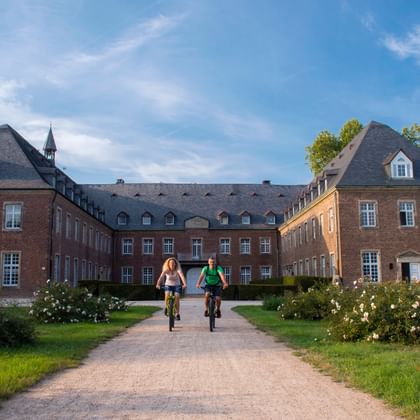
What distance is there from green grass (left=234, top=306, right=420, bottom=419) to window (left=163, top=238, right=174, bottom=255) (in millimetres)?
41026

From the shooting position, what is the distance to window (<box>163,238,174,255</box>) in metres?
52.1

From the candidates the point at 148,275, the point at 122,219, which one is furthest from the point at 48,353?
the point at 122,219

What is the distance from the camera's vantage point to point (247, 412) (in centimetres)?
495

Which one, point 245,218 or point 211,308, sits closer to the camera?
point 211,308

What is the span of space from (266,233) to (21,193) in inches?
1071

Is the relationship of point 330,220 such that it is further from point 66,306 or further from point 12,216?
point 66,306

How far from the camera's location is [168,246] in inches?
2056

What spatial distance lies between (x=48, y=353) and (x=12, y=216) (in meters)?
25.3

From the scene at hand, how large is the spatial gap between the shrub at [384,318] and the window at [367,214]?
22.2 m

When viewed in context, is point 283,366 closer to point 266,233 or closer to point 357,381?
point 357,381

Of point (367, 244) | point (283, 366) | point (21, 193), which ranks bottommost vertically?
point (283, 366)

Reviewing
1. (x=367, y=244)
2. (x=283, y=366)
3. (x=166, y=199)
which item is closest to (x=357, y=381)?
(x=283, y=366)

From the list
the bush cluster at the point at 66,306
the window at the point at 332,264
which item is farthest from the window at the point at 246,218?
the bush cluster at the point at 66,306

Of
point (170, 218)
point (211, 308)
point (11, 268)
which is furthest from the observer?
point (170, 218)
